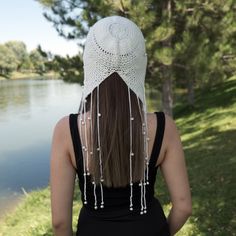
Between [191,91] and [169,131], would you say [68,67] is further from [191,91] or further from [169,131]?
[169,131]

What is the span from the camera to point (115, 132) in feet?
5.65

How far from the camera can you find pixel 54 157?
1.77 metres

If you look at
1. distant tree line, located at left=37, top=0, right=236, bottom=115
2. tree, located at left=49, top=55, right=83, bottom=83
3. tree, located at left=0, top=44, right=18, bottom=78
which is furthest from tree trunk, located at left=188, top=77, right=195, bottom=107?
tree, located at left=0, top=44, right=18, bottom=78

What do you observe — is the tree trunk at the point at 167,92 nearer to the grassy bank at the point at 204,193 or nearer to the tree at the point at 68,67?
the grassy bank at the point at 204,193

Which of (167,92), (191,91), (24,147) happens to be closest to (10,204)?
(167,92)

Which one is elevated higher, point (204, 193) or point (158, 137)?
point (158, 137)

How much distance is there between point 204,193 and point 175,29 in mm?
6910

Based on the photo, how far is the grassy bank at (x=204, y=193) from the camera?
474 cm

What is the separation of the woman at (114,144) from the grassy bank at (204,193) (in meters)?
2.84

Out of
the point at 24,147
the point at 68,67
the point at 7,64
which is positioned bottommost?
the point at 24,147

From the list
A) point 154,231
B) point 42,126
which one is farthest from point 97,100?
point 42,126

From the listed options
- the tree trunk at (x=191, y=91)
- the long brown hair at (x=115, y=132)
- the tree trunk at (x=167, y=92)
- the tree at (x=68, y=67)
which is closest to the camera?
the long brown hair at (x=115, y=132)

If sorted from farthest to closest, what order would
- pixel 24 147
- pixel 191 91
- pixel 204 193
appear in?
1. pixel 191 91
2. pixel 24 147
3. pixel 204 193

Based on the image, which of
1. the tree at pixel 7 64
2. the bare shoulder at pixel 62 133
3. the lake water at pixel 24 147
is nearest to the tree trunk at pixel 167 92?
the lake water at pixel 24 147
